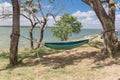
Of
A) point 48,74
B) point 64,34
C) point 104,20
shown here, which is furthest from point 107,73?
point 64,34

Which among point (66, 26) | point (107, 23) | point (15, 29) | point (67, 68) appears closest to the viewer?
point (67, 68)

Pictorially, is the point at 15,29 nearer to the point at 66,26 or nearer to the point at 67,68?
the point at 67,68

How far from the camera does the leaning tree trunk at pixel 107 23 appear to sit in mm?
7941

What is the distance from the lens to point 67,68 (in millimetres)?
7070

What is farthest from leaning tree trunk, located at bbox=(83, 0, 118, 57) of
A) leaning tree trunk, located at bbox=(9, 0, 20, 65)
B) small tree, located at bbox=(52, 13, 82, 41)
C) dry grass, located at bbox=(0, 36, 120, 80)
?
small tree, located at bbox=(52, 13, 82, 41)

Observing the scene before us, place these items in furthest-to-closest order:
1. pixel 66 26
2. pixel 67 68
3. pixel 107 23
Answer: pixel 66 26 → pixel 107 23 → pixel 67 68

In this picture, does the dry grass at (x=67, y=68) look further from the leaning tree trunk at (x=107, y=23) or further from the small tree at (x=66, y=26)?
the small tree at (x=66, y=26)

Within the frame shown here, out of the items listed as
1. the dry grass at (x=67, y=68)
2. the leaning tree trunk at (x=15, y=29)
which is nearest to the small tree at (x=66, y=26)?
the dry grass at (x=67, y=68)

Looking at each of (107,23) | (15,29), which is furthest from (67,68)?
(107,23)

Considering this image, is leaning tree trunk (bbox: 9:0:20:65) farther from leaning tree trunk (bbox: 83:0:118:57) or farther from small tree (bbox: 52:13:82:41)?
small tree (bbox: 52:13:82:41)

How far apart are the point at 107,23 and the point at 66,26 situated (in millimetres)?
18293

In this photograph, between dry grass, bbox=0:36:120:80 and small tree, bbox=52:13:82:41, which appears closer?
dry grass, bbox=0:36:120:80

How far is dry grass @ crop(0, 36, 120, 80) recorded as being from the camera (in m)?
6.39

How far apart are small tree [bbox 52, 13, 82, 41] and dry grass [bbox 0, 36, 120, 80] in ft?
56.3
